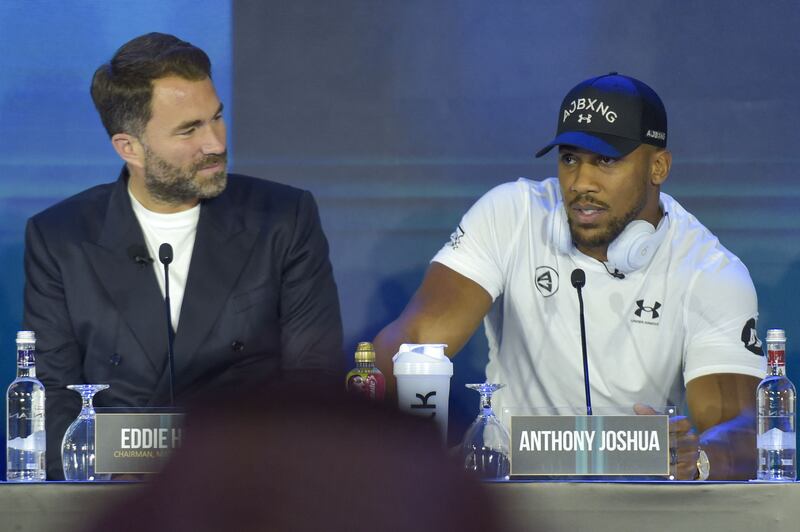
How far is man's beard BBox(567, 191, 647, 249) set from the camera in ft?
7.88

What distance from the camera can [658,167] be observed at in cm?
248

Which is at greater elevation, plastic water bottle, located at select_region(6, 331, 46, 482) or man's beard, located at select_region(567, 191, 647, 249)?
man's beard, located at select_region(567, 191, 647, 249)

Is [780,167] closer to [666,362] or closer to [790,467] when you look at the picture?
[666,362]

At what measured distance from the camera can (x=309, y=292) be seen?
7.97 feet

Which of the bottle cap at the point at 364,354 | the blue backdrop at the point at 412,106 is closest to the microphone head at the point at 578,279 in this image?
the bottle cap at the point at 364,354

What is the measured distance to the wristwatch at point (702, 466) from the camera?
1.67 metres

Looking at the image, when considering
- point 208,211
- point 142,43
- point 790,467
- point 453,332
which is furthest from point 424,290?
point 790,467

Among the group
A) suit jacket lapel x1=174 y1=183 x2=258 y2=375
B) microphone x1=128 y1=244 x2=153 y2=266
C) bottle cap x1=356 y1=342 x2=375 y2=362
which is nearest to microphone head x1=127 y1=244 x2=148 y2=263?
microphone x1=128 y1=244 x2=153 y2=266

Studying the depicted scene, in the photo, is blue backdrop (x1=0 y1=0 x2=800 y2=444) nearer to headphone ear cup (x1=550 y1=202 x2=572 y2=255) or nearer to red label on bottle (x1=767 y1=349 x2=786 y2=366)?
headphone ear cup (x1=550 y1=202 x2=572 y2=255)

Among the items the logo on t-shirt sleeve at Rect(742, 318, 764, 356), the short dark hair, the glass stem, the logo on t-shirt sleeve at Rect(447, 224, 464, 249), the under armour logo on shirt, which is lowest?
the glass stem

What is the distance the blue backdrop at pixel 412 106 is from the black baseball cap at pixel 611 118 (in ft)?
2.36

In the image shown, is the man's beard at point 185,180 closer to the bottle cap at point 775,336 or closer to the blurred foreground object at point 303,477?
the bottle cap at point 775,336

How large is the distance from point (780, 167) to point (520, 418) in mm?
1873

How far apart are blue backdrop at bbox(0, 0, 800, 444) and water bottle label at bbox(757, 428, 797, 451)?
1476 mm
